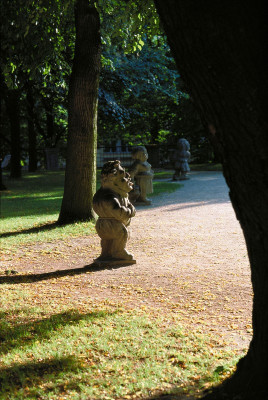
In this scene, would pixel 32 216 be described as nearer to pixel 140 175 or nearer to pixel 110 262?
pixel 140 175

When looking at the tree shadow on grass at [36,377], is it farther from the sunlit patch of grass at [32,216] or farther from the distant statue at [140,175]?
the distant statue at [140,175]

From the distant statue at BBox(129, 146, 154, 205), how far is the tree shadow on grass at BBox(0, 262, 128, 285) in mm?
7228

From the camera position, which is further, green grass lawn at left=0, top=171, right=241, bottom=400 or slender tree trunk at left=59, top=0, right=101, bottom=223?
slender tree trunk at left=59, top=0, right=101, bottom=223

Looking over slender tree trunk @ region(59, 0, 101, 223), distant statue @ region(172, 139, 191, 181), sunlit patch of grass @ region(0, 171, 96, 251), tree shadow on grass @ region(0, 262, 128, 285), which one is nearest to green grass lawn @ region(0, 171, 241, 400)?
tree shadow on grass @ region(0, 262, 128, 285)

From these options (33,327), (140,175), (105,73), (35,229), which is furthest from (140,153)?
(33,327)

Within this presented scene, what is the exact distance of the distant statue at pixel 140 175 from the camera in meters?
14.7

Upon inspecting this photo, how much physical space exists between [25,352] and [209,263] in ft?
13.6

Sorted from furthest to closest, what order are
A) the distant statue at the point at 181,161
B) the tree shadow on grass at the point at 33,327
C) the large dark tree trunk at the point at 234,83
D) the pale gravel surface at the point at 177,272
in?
the distant statue at the point at 181,161 < the pale gravel surface at the point at 177,272 < the tree shadow on grass at the point at 33,327 < the large dark tree trunk at the point at 234,83

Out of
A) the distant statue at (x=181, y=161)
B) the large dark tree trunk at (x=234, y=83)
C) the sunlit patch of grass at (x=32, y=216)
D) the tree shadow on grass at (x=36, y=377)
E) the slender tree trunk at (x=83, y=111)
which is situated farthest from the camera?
the distant statue at (x=181, y=161)

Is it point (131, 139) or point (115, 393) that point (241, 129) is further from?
point (131, 139)

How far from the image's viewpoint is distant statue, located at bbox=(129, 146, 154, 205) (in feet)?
48.2

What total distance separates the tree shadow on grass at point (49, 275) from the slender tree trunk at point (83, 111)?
3559 millimetres

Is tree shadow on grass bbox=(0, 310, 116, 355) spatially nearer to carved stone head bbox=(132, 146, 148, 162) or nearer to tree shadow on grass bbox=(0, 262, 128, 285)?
tree shadow on grass bbox=(0, 262, 128, 285)

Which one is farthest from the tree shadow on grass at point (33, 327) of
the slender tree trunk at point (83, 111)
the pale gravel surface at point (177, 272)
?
the slender tree trunk at point (83, 111)
